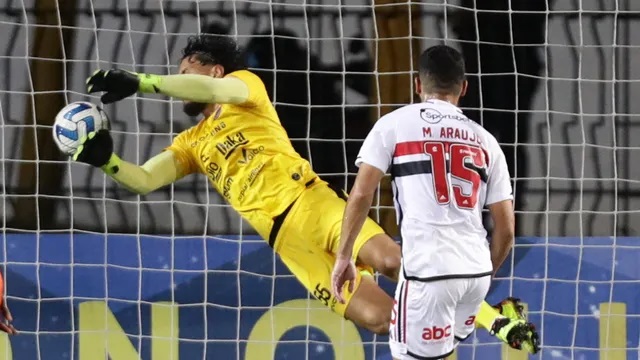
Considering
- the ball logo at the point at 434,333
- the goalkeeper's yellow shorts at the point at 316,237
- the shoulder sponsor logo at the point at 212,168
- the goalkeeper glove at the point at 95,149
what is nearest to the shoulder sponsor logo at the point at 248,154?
the shoulder sponsor logo at the point at 212,168

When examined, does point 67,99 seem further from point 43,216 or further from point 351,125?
point 351,125

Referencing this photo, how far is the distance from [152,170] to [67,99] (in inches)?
41.5

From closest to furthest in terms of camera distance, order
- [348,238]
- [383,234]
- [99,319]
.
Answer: [348,238] < [383,234] < [99,319]

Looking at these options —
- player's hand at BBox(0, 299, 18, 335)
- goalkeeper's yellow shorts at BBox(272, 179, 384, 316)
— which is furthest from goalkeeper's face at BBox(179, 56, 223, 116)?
player's hand at BBox(0, 299, 18, 335)

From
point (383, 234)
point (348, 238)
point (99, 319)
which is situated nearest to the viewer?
point (348, 238)

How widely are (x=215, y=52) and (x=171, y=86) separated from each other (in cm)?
72

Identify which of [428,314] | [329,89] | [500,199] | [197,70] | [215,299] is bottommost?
[215,299]

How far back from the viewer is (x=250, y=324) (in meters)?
5.09

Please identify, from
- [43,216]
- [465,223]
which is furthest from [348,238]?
[43,216]

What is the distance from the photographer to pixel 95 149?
395cm

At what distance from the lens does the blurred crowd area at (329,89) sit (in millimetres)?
5137

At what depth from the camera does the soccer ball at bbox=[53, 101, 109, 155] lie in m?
3.93

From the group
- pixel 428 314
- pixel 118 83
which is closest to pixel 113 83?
pixel 118 83

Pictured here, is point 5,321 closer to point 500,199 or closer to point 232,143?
point 232,143
